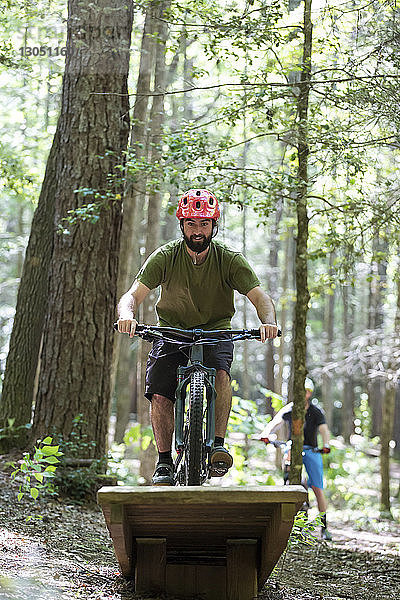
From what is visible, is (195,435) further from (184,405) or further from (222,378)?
(222,378)

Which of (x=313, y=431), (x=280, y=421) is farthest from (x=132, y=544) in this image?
(x=313, y=431)

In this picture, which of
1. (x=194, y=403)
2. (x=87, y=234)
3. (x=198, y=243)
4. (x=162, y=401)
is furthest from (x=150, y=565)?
(x=87, y=234)

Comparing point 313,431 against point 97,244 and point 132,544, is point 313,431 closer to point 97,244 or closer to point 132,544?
point 97,244

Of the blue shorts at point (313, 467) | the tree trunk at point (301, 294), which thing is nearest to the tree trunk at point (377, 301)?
the tree trunk at point (301, 294)

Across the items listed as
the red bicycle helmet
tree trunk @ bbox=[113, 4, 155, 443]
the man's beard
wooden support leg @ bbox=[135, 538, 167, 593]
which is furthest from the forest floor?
tree trunk @ bbox=[113, 4, 155, 443]

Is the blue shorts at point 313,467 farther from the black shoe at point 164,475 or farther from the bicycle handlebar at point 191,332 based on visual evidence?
the bicycle handlebar at point 191,332

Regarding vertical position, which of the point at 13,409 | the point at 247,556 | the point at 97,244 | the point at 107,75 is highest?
the point at 107,75

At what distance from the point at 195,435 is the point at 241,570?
0.92 metres

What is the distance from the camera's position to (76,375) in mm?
8445

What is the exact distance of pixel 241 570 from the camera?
14.6 ft

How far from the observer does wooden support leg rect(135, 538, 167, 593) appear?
14.5ft

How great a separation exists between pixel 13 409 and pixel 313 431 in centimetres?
442

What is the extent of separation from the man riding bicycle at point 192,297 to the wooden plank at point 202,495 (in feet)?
4.51

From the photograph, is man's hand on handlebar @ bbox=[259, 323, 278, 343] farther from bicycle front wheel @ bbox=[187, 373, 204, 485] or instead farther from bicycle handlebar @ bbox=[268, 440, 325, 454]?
bicycle handlebar @ bbox=[268, 440, 325, 454]
